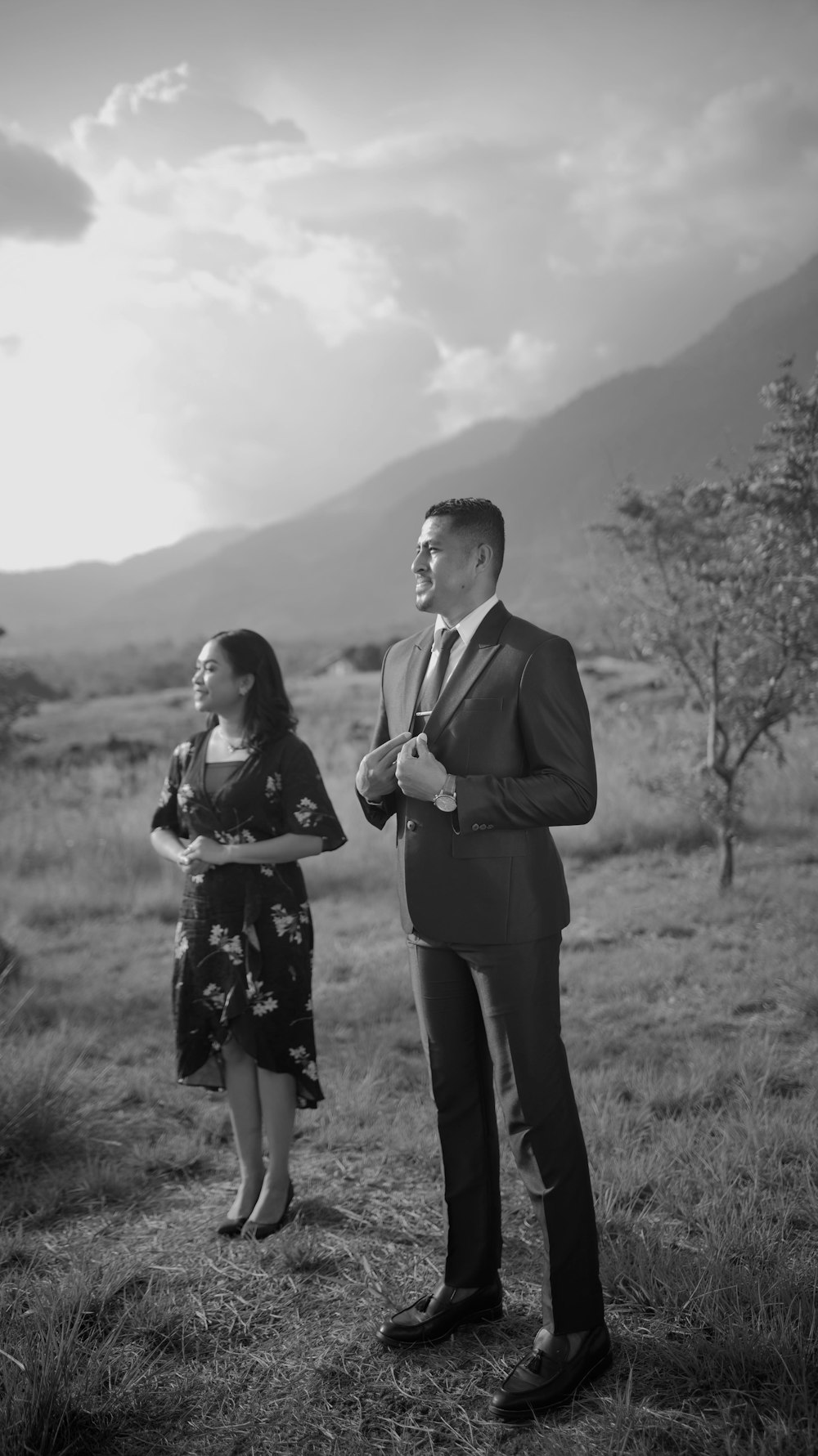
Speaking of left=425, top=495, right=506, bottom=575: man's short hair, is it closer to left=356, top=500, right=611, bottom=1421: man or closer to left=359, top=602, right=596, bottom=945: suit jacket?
left=356, top=500, right=611, bottom=1421: man

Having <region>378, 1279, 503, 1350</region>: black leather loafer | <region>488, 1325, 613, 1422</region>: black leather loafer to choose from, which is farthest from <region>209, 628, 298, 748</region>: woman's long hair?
<region>488, 1325, 613, 1422</region>: black leather loafer

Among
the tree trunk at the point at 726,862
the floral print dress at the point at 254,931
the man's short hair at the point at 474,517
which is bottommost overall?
the tree trunk at the point at 726,862

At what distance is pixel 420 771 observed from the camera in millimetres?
2494

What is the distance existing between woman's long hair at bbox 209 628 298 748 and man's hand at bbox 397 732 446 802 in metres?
1.33

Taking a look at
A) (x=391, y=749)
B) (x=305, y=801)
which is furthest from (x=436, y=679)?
(x=305, y=801)

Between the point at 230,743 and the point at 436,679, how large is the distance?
1379 millimetres

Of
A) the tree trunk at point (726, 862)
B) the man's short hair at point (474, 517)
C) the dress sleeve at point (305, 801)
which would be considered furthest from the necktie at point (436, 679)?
the tree trunk at point (726, 862)

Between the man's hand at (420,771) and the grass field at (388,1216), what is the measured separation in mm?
1531

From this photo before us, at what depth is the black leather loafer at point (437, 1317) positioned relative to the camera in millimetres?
2824

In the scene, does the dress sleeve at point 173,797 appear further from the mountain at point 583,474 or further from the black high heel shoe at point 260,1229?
the mountain at point 583,474

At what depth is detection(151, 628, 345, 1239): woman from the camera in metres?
3.72

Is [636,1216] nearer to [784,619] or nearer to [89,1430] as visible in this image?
[89,1430]

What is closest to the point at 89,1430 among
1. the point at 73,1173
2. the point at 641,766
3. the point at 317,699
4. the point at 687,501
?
the point at 73,1173

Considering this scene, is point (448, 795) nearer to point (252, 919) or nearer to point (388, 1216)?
point (252, 919)
